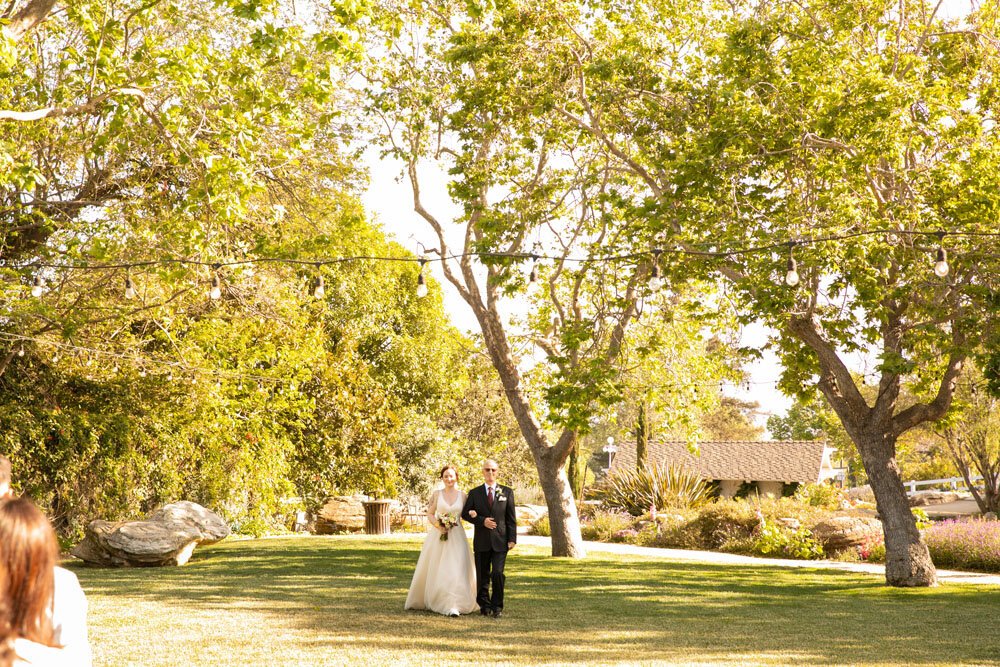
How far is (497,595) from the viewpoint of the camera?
10.4 metres

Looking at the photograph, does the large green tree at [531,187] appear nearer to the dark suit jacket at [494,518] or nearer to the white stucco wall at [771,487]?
the dark suit jacket at [494,518]

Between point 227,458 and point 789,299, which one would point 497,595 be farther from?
point 227,458

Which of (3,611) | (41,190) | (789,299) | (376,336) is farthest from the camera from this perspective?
(376,336)

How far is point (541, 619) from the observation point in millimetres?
10352

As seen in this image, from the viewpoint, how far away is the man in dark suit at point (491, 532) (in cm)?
1040

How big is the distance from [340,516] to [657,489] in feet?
32.8

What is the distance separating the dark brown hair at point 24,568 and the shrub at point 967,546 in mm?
19894

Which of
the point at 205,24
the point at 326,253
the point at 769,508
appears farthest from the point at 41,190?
the point at 769,508

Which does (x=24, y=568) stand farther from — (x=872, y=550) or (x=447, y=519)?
(x=872, y=550)

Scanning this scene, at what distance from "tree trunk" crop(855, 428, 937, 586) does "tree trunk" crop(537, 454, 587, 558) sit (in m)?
6.45

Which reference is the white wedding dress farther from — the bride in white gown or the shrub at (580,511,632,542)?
the shrub at (580,511,632,542)

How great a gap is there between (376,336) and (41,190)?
51.6 ft

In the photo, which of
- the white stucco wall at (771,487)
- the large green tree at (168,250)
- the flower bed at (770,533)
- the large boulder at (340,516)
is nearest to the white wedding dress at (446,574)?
the large green tree at (168,250)

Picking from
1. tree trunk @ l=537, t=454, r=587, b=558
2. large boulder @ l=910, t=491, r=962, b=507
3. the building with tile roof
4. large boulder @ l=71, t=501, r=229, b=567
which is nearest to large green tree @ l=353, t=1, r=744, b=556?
tree trunk @ l=537, t=454, r=587, b=558
